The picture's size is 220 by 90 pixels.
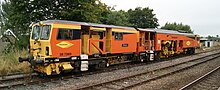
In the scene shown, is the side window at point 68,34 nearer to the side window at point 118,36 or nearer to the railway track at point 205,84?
the side window at point 118,36

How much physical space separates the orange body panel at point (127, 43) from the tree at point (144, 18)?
139 ft

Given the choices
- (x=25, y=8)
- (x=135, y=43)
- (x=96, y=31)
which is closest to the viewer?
(x=96, y=31)

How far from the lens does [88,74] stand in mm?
14617

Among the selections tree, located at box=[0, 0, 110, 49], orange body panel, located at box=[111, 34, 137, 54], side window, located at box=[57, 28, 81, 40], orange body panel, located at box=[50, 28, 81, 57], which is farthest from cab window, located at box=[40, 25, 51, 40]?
tree, located at box=[0, 0, 110, 49]

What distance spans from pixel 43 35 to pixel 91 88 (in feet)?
14.6

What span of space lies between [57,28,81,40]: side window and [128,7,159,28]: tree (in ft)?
159

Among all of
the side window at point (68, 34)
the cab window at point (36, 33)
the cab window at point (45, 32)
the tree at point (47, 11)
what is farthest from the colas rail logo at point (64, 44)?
the tree at point (47, 11)

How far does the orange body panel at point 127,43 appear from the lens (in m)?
17.5

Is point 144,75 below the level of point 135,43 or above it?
below

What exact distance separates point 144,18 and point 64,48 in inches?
1998

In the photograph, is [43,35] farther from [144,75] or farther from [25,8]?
[25,8]

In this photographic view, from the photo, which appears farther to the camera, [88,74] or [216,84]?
[88,74]

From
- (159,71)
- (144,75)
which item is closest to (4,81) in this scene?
(144,75)

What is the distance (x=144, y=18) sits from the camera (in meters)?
62.7
